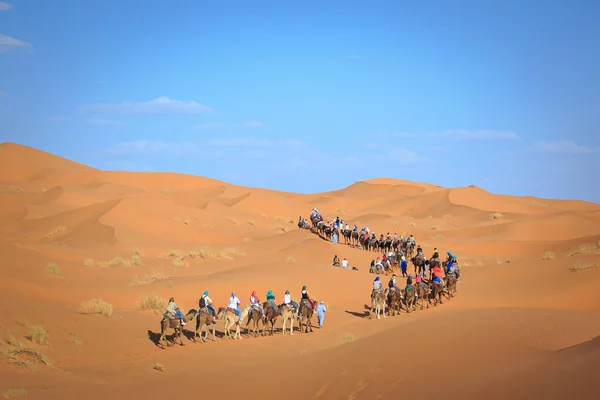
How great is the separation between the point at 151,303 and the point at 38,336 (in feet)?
23.5

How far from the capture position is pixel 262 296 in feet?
97.4

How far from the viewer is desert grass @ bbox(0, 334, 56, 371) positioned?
50.0 ft

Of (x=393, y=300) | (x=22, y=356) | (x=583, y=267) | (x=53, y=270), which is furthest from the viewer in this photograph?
(x=583, y=267)

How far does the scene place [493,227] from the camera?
2351 inches

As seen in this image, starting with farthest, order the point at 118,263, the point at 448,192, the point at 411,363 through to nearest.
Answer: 1. the point at 448,192
2. the point at 118,263
3. the point at 411,363

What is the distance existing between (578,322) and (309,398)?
8794 mm

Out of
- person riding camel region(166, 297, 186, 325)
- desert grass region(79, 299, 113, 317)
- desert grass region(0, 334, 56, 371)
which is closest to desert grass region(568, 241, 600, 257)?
person riding camel region(166, 297, 186, 325)

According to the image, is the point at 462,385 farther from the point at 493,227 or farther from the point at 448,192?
the point at 448,192

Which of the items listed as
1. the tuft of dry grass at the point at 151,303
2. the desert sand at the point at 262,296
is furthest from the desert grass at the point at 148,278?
the tuft of dry grass at the point at 151,303

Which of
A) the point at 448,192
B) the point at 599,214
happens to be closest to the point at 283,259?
the point at 599,214

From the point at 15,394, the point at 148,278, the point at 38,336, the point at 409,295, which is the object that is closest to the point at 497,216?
the point at 409,295

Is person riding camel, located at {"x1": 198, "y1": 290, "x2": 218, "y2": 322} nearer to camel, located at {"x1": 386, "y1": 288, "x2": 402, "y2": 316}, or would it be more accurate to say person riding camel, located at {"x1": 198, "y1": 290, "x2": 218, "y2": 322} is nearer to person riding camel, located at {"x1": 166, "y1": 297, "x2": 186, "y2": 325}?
person riding camel, located at {"x1": 166, "y1": 297, "x2": 186, "y2": 325}

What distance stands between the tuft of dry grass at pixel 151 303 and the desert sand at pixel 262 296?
0.17 m

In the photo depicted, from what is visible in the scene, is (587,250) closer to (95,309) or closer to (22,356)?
(95,309)
